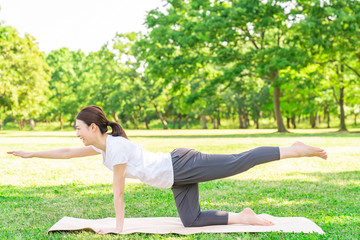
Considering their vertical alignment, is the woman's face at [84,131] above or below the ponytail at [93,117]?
below

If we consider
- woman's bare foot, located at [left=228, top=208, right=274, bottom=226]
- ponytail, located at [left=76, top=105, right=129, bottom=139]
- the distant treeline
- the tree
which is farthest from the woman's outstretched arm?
the tree

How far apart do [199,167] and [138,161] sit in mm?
701

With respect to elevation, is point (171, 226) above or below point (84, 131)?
below

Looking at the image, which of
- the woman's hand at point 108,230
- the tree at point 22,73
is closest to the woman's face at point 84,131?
the woman's hand at point 108,230

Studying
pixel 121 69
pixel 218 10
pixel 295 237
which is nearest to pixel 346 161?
pixel 295 237

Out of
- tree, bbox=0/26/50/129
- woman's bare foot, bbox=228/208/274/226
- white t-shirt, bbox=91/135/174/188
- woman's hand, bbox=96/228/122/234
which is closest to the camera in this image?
white t-shirt, bbox=91/135/174/188

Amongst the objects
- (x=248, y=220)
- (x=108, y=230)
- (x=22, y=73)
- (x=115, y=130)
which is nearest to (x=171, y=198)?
(x=248, y=220)

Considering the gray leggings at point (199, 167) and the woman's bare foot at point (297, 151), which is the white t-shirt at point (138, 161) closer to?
the gray leggings at point (199, 167)

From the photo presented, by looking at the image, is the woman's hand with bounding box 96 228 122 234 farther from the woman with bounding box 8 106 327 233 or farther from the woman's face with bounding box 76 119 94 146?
the woman's face with bounding box 76 119 94 146

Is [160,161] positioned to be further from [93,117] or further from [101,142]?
[93,117]

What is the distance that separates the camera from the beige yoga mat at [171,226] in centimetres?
440

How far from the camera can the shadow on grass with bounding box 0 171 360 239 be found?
15.3 ft

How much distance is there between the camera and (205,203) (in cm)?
615

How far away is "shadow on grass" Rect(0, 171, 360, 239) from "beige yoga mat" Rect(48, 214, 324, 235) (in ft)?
0.44
